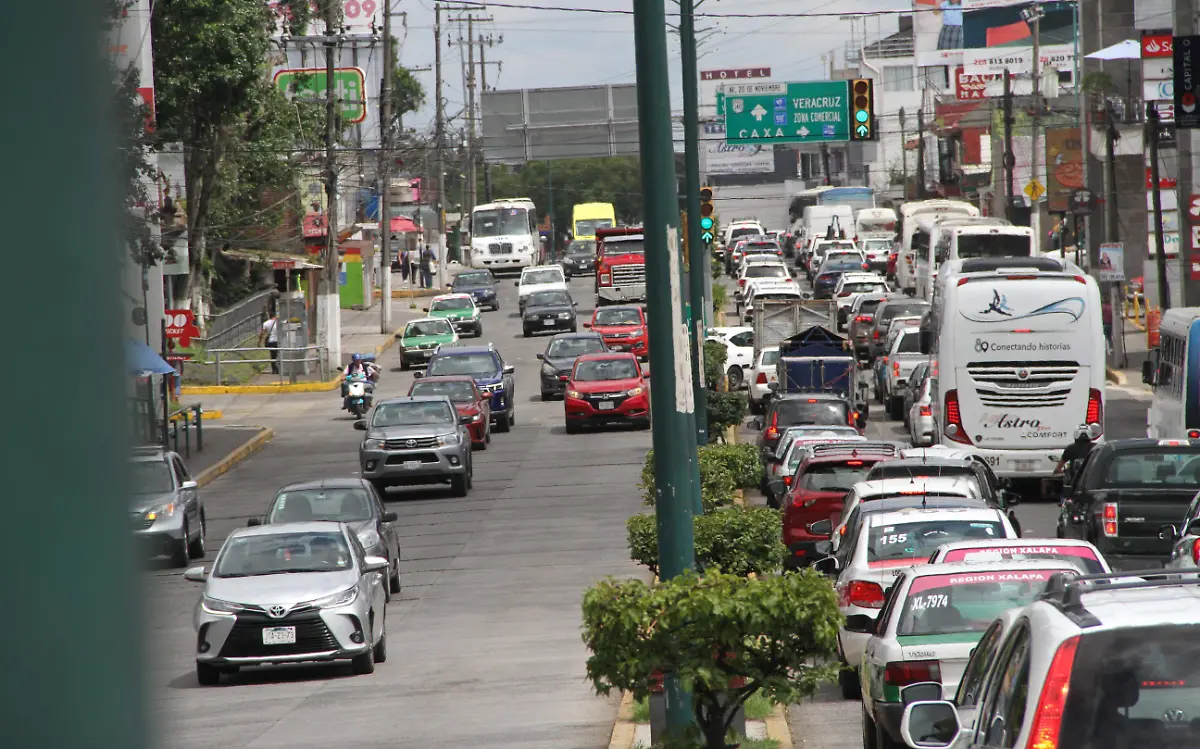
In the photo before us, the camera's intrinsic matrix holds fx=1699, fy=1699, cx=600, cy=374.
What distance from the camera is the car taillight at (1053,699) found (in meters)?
4.92

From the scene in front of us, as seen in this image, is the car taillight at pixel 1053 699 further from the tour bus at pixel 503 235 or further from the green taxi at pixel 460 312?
the tour bus at pixel 503 235

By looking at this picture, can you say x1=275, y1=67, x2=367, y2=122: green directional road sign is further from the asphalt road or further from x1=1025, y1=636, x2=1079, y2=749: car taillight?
x1=1025, y1=636, x2=1079, y2=749: car taillight

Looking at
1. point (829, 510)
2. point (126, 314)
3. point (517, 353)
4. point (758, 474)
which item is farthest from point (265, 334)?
point (126, 314)

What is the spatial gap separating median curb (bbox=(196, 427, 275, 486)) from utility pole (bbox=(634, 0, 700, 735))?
963 inches

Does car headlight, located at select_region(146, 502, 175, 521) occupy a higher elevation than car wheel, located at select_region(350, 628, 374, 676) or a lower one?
higher

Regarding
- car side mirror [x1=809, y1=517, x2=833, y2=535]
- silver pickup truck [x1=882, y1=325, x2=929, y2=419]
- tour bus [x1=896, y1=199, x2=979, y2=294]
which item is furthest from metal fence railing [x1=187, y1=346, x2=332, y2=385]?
car side mirror [x1=809, y1=517, x2=833, y2=535]

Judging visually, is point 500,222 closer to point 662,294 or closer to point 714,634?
point 662,294

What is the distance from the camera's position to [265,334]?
181 feet

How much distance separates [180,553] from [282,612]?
29.8 feet

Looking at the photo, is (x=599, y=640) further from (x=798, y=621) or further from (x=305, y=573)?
(x=305, y=573)

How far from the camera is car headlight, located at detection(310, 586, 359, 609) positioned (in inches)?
632

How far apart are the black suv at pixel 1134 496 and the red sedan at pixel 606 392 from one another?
2003cm

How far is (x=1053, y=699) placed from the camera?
4.97 metres

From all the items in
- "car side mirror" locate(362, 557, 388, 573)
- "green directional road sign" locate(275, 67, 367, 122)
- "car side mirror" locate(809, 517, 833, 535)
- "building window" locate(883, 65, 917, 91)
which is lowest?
"car side mirror" locate(809, 517, 833, 535)
